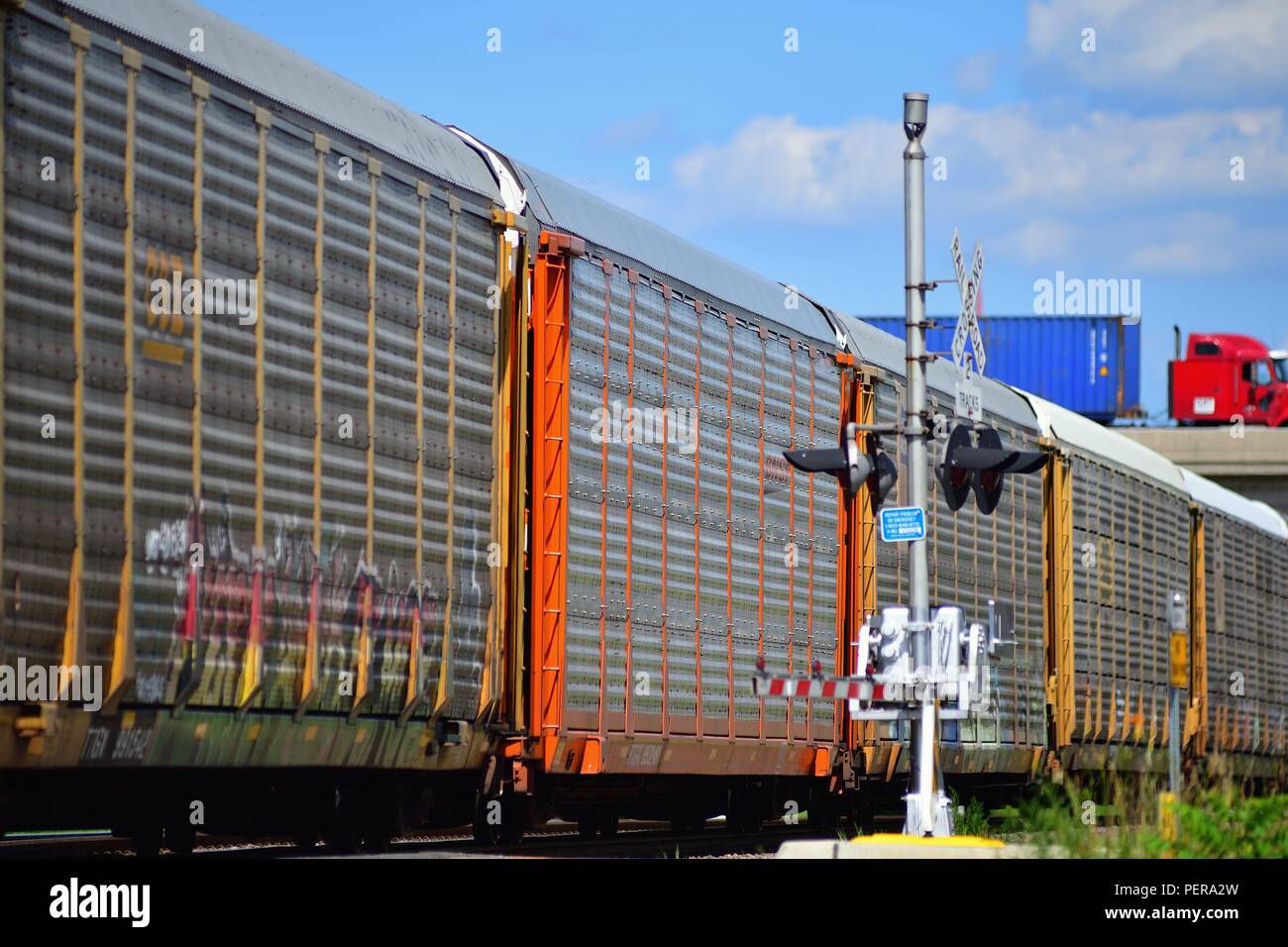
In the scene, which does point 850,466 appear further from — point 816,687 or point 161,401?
point 161,401

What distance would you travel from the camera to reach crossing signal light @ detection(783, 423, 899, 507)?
1277 cm

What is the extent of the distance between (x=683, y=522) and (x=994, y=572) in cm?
709

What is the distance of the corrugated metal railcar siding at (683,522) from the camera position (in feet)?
44.2

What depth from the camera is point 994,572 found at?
68.9 feet

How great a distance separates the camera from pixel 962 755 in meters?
19.7

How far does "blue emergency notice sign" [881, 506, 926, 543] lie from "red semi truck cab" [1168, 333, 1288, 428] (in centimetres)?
4006

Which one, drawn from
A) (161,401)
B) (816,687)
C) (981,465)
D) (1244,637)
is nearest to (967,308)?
(981,465)

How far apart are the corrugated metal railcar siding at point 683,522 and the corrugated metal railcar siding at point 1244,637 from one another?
1312 cm

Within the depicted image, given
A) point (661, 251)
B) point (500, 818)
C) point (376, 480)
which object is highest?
point (661, 251)

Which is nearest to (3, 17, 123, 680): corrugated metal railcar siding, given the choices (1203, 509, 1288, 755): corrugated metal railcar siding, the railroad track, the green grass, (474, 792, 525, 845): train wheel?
the railroad track

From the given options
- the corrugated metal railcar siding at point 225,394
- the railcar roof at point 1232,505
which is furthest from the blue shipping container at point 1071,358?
the corrugated metal railcar siding at point 225,394

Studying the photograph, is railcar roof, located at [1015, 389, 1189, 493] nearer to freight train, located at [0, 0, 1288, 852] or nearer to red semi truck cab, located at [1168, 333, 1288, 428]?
freight train, located at [0, 0, 1288, 852]

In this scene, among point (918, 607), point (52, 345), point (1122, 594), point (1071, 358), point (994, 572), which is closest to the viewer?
point (52, 345)

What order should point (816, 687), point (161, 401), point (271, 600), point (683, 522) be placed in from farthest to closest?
point (683, 522)
point (816, 687)
point (271, 600)
point (161, 401)
